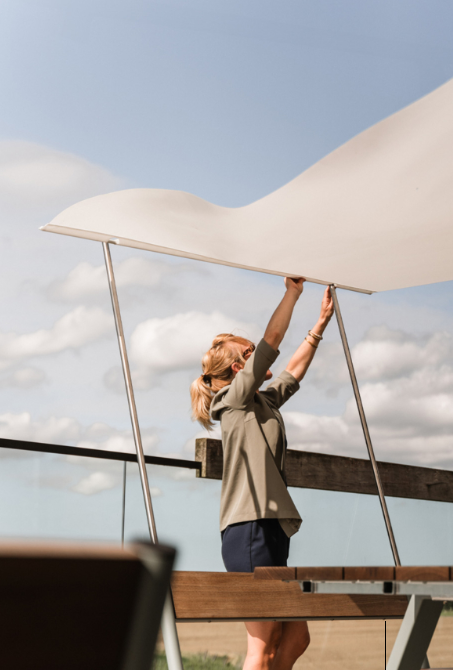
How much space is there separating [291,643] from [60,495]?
66.8 inches

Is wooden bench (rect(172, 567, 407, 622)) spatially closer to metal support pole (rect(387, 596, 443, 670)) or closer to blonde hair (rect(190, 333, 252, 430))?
metal support pole (rect(387, 596, 443, 670))

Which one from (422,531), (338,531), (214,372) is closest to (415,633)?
(214,372)

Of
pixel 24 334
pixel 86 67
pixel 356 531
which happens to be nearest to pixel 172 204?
pixel 356 531

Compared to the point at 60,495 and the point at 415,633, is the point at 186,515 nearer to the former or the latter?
the point at 60,495

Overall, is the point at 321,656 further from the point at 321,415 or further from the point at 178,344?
the point at 178,344

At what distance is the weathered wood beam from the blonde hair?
1.74 metres

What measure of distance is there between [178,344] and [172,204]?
20.6m

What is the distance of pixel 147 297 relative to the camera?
22.5 meters

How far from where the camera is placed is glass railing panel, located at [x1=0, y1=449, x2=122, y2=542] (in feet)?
11.0

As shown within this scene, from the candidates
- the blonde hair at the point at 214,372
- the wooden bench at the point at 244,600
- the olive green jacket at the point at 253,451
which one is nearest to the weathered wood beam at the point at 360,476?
the blonde hair at the point at 214,372

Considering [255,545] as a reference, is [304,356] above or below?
above

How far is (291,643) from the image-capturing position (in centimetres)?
224

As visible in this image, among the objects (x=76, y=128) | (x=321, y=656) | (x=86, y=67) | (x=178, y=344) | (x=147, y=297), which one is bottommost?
(x=321, y=656)

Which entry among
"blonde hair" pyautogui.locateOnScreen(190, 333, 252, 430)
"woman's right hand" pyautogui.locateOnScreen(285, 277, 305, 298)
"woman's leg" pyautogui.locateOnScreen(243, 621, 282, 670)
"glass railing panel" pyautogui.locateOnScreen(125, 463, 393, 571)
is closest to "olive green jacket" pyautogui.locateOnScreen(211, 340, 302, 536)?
"blonde hair" pyautogui.locateOnScreen(190, 333, 252, 430)
